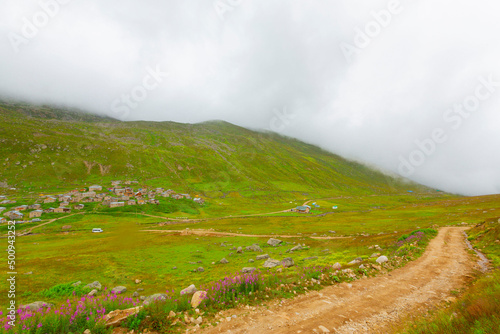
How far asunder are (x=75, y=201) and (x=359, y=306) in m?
148

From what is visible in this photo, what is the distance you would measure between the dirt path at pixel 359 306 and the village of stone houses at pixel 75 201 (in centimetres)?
12834

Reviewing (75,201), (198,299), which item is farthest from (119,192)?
(198,299)

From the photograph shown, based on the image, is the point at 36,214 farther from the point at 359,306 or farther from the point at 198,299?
the point at 359,306

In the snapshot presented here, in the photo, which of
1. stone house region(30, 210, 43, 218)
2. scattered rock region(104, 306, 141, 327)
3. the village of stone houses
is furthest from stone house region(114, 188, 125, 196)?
scattered rock region(104, 306, 141, 327)

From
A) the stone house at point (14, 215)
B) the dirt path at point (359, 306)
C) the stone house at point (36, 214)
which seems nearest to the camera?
the dirt path at point (359, 306)

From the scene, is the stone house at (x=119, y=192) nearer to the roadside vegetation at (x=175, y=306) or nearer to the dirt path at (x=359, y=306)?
the roadside vegetation at (x=175, y=306)

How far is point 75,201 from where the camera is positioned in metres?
114

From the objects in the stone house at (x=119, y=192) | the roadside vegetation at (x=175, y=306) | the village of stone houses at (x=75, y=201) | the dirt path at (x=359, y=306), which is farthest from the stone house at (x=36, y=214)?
the dirt path at (x=359, y=306)

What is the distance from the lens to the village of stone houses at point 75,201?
94938 mm

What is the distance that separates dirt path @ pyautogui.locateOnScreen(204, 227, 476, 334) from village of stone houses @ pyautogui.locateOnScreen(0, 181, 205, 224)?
421 feet

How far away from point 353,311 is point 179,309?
8.03m

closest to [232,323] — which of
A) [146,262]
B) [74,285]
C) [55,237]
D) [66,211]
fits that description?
[74,285]

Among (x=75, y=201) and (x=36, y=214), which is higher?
(x=75, y=201)

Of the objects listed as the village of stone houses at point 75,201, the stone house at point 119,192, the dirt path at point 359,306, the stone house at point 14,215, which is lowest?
the stone house at point 14,215
